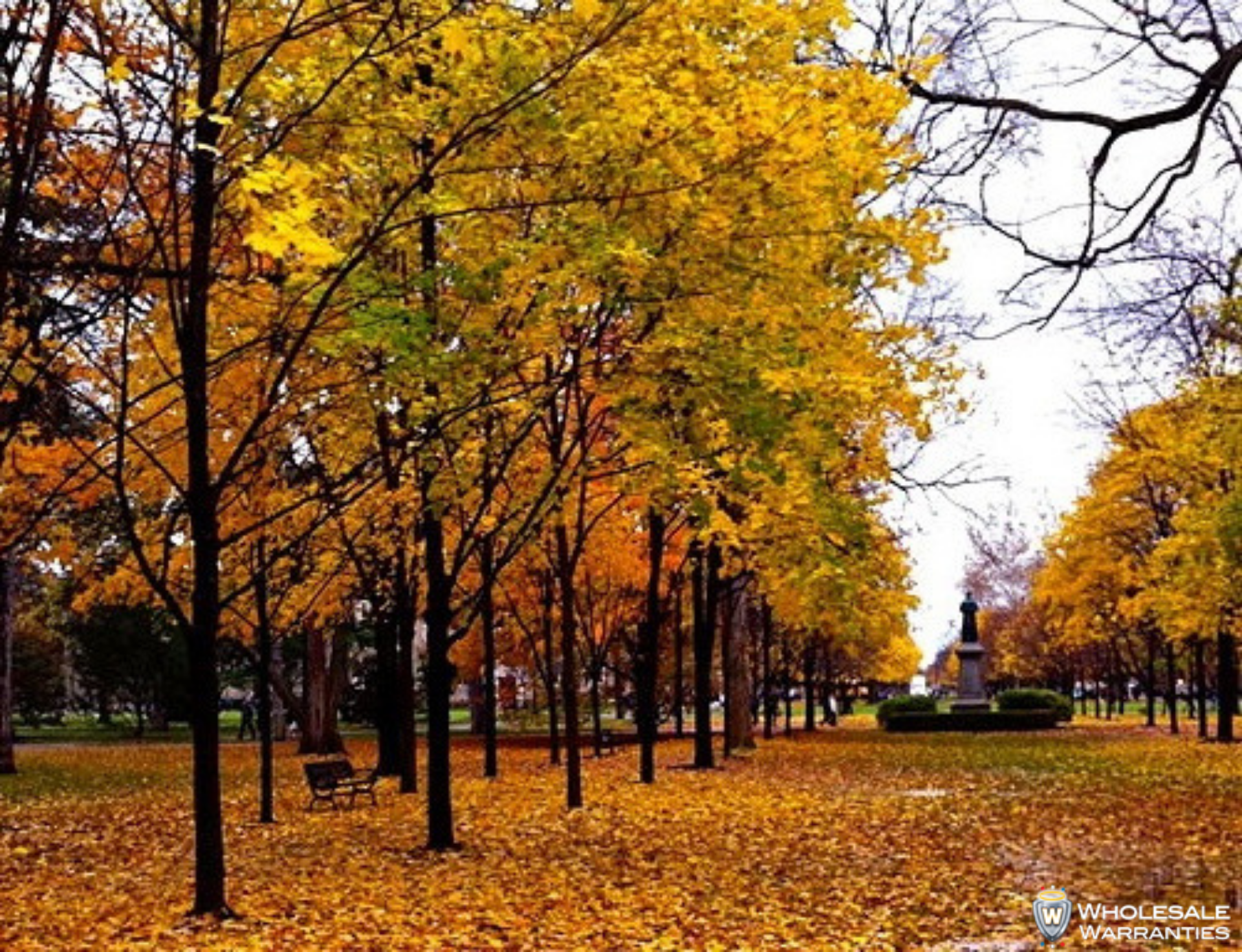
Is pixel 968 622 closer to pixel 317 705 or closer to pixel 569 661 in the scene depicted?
pixel 317 705

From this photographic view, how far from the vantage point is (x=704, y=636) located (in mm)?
25047

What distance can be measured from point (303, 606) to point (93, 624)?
3029 centimetres

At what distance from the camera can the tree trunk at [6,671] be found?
→ 2841 cm

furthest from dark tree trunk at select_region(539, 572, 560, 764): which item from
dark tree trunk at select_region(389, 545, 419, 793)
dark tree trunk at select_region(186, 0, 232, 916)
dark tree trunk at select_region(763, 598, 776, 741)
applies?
dark tree trunk at select_region(186, 0, 232, 916)

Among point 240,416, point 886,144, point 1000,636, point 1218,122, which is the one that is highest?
point 886,144

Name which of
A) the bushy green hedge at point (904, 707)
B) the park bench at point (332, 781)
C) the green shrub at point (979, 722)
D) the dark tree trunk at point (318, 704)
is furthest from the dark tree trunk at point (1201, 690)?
the park bench at point (332, 781)

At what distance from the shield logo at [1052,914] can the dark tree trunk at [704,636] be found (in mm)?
13659

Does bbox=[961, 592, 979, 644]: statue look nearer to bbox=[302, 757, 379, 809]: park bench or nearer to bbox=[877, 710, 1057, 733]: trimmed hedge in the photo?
bbox=[877, 710, 1057, 733]: trimmed hedge

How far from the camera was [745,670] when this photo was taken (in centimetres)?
3075

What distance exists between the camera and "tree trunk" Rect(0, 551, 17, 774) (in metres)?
28.4

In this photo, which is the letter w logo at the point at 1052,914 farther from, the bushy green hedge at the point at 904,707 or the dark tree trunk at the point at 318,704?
the bushy green hedge at the point at 904,707

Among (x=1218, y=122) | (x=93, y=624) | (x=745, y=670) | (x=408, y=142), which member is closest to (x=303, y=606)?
(x=745, y=670)

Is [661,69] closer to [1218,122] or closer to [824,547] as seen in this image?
[1218,122]

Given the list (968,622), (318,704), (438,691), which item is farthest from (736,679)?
(968,622)
